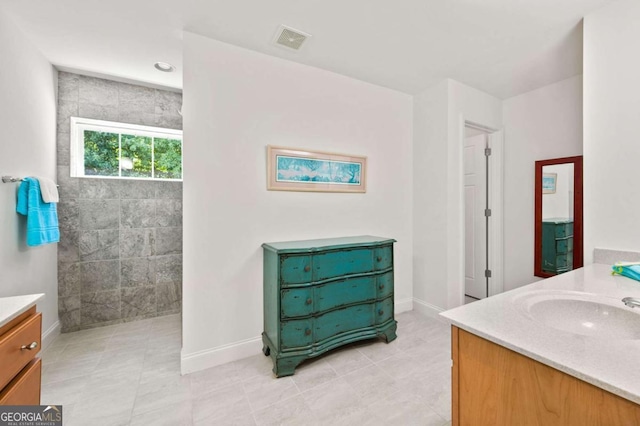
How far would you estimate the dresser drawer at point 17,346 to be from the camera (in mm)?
916

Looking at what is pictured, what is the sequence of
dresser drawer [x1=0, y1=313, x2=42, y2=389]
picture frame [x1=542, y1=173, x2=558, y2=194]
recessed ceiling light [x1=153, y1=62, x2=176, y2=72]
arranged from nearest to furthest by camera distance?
dresser drawer [x1=0, y1=313, x2=42, y2=389], recessed ceiling light [x1=153, y1=62, x2=176, y2=72], picture frame [x1=542, y1=173, x2=558, y2=194]

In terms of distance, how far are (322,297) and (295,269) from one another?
1.09ft

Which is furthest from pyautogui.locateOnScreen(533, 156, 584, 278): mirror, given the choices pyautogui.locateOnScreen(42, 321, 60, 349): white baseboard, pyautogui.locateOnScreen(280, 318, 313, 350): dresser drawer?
pyautogui.locateOnScreen(42, 321, 60, 349): white baseboard

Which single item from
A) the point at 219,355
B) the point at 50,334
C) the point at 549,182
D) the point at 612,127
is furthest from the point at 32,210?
the point at 549,182

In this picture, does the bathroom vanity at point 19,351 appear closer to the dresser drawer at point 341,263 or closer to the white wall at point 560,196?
the dresser drawer at point 341,263

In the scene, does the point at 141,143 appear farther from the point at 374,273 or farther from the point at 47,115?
the point at 374,273

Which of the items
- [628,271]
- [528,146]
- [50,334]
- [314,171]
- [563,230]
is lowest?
[50,334]

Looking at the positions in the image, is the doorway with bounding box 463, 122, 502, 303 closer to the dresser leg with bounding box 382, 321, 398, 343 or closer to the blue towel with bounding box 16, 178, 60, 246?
the dresser leg with bounding box 382, 321, 398, 343

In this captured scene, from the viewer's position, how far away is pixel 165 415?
5.16 feet

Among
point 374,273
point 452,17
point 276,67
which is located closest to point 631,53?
point 452,17

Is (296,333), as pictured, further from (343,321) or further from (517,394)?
(517,394)

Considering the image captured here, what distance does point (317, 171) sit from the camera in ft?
8.32

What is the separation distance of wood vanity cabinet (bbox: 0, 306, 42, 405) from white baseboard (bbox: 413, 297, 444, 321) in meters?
3.04

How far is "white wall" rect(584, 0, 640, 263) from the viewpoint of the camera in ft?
5.39
